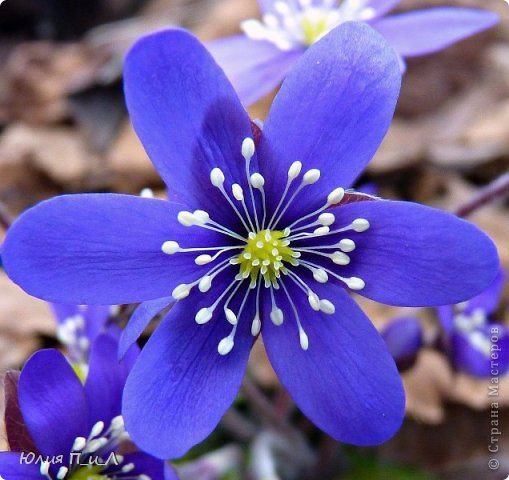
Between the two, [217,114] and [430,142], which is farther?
[430,142]

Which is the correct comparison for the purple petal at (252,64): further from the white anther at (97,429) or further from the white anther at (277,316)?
the white anther at (97,429)

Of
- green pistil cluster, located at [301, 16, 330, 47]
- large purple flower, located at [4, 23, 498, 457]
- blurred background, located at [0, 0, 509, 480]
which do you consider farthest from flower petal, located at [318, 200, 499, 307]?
blurred background, located at [0, 0, 509, 480]

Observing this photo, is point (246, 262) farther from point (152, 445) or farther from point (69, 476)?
point (69, 476)

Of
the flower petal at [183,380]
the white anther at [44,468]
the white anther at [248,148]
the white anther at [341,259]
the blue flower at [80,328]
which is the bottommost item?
the blue flower at [80,328]

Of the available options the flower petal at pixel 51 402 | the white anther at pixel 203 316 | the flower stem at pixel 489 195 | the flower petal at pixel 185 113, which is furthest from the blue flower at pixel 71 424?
the flower stem at pixel 489 195

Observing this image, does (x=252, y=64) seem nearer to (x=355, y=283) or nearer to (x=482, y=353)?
(x=355, y=283)

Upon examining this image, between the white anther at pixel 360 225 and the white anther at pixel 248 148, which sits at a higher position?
the white anther at pixel 248 148

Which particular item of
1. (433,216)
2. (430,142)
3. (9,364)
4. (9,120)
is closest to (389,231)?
(433,216)
